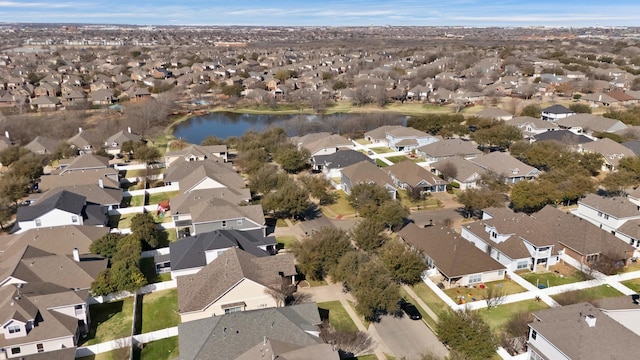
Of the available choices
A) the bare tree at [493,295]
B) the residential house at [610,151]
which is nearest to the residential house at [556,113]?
the residential house at [610,151]

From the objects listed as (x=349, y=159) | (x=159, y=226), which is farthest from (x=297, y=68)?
(x=159, y=226)

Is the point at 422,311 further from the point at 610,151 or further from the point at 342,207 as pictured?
the point at 610,151

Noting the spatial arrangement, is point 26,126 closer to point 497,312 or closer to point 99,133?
point 99,133

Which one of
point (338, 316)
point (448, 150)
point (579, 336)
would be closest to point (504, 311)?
point (579, 336)

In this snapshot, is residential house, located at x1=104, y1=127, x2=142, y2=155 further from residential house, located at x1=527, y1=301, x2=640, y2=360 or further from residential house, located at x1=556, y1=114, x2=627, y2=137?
residential house, located at x1=556, y1=114, x2=627, y2=137

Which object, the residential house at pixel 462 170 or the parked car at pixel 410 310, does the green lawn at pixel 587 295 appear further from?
the residential house at pixel 462 170

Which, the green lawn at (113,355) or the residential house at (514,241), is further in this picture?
the residential house at (514,241)
